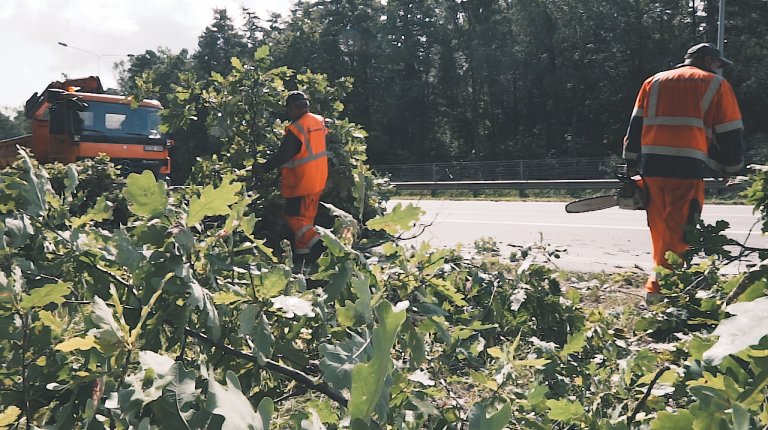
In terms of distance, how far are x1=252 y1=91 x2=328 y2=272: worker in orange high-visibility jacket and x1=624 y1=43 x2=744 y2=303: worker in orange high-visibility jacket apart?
2.44m

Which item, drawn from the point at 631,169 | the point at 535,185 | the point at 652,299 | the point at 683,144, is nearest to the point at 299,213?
the point at 631,169

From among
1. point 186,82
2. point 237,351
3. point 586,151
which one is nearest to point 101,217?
point 237,351

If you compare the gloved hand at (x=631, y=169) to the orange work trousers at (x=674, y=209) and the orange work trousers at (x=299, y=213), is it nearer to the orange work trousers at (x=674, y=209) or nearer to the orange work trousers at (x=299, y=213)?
the orange work trousers at (x=674, y=209)

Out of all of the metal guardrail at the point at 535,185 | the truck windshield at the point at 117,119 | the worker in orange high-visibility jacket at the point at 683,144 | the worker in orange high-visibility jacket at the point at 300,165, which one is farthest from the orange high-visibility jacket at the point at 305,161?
the metal guardrail at the point at 535,185

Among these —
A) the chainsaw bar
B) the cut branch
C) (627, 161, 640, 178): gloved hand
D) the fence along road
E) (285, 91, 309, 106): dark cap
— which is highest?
(285, 91, 309, 106): dark cap

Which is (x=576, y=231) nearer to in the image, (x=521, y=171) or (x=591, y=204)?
(x=591, y=204)

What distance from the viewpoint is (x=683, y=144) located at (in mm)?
3797

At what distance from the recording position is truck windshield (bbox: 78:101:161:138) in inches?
436

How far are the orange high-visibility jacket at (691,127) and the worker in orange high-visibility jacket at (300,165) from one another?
2449 mm

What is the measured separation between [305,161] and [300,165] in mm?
→ 51

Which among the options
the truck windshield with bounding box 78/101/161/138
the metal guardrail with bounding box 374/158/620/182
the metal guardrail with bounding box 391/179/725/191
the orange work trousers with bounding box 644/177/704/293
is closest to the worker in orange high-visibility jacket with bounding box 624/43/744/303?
the orange work trousers with bounding box 644/177/704/293

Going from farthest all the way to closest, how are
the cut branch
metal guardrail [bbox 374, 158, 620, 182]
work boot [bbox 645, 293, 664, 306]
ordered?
metal guardrail [bbox 374, 158, 620, 182], work boot [bbox 645, 293, 664, 306], the cut branch

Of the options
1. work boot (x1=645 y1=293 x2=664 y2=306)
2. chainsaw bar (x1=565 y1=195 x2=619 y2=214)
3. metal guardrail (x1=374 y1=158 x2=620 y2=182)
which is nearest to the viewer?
work boot (x1=645 y1=293 x2=664 y2=306)

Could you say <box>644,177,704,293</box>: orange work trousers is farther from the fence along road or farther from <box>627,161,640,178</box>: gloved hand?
the fence along road
